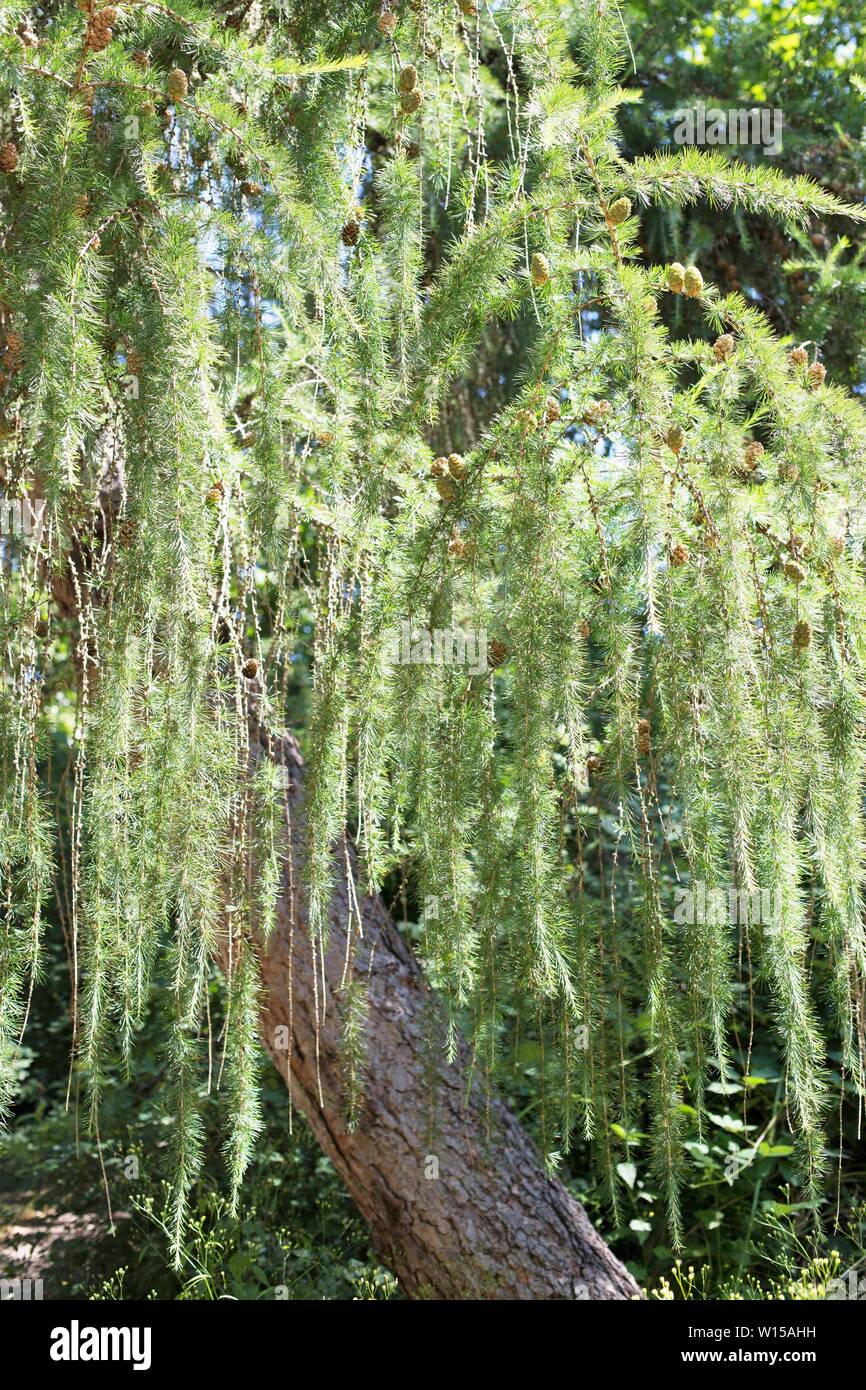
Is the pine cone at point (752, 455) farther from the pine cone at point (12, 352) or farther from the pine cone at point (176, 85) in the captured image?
the pine cone at point (12, 352)

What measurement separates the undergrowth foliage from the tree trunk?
2.80ft

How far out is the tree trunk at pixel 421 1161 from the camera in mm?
2275

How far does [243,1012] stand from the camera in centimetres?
135

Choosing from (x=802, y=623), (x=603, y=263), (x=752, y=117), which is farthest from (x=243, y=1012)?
(x=752, y=117)

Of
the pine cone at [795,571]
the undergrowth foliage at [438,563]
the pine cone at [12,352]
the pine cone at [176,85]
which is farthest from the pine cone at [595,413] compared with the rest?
the pine cone at [12,352]

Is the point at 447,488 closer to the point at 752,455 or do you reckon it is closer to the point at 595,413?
the point at 595,413

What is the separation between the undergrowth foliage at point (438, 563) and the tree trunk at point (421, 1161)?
33.6 inches

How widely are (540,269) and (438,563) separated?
0.35m

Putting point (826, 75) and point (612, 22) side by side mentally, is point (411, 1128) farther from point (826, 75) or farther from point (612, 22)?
point (826, 75)

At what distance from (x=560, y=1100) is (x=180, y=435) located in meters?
0.93

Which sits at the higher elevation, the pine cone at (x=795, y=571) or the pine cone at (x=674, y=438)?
the pine cone at (x=674, y=438)
